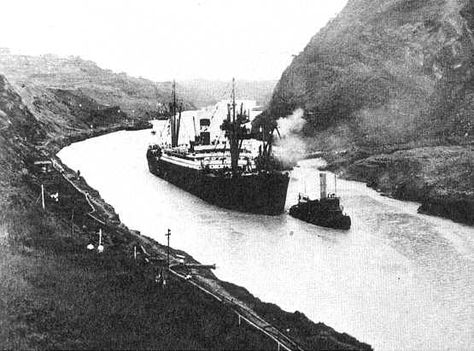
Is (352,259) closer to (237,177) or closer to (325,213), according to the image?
(325,213)

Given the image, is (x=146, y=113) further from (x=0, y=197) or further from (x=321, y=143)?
(x=0, y=197)

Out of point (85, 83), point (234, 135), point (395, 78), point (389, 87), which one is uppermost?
point (395, 78)

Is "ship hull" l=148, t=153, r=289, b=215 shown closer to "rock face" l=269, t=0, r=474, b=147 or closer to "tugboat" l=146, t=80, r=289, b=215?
"tugboat" l=146, t=80, r=289, b=215

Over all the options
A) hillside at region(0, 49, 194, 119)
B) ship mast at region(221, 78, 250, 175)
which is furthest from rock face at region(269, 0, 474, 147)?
hillside at region(0, 49, 194, 119)

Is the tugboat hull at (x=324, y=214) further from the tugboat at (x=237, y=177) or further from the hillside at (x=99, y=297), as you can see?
the hillside at (x=99, y=297)

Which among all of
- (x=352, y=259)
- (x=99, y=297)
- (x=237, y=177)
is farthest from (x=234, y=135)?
(x=99, y=297)
